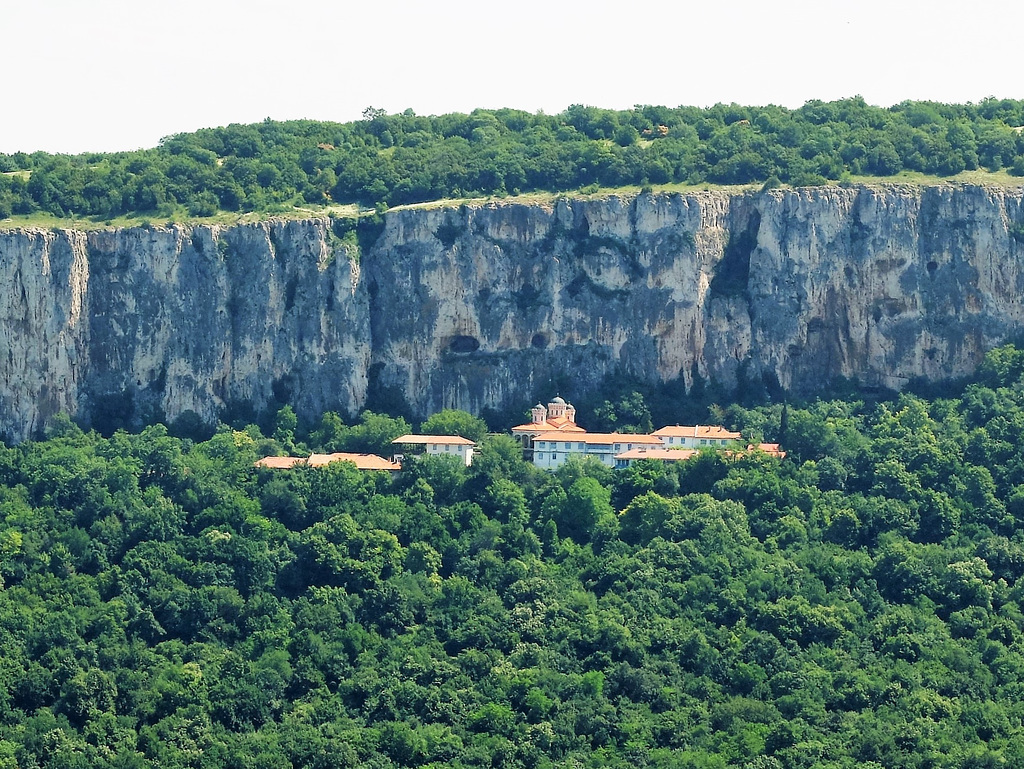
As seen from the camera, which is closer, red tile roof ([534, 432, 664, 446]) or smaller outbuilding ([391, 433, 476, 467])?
smaller outbuilding ([391, 433, 476, 467])

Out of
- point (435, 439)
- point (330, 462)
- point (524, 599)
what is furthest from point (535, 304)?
point (524, 599)

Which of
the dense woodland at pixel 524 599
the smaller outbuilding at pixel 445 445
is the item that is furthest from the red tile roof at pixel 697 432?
the smaller outbuilding at pixel 445 445

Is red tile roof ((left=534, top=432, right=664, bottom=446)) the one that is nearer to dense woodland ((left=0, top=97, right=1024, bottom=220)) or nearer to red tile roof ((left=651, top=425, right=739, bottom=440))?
red tile roof ((left=651, top=425, right=739, bottom=440))

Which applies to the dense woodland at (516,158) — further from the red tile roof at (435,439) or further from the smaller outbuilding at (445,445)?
the smaller outbuilding at (445,445)

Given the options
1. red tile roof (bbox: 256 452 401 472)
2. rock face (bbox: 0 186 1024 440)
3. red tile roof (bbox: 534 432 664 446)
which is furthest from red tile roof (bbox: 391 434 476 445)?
rock face (bbox: 0 186 1024 440)

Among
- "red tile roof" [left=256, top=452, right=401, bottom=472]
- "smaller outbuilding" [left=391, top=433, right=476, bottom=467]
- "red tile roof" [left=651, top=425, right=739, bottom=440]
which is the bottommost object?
"red tile roof" [left=256, top=452, right=401, bottom=472]

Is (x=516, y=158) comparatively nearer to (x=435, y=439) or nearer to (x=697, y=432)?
(x=435, y=439)
